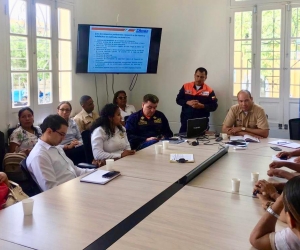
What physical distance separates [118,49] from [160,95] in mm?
1232

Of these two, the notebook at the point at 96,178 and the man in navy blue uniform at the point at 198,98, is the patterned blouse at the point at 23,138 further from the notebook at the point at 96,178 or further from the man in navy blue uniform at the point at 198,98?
the man in navy blue uniform at the point at 198,98

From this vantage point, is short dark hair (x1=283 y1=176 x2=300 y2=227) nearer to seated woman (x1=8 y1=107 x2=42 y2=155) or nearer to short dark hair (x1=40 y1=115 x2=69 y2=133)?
short dark hair (x1=40 y1=115 x2=69 y2=133)

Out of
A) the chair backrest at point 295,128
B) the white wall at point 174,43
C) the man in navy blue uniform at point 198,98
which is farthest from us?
the white wall at point 174,43

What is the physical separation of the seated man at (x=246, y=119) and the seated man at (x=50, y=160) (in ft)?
7.34

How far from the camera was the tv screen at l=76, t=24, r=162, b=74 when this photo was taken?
5242 millimetres

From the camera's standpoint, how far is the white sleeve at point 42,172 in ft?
8.23

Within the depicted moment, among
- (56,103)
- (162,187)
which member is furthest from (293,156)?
(56,103)

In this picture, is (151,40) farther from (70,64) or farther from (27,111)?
(27,111)

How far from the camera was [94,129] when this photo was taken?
3.50 m

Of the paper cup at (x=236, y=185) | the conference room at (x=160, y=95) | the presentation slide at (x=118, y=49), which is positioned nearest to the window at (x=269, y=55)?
the conference room at (x=160, y=95)

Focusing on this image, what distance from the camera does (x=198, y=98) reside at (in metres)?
5.49

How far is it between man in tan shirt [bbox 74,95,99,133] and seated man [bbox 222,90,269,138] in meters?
1.90

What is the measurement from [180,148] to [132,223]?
1.81 m

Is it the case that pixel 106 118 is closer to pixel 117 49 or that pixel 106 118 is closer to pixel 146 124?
pixel 146 124
